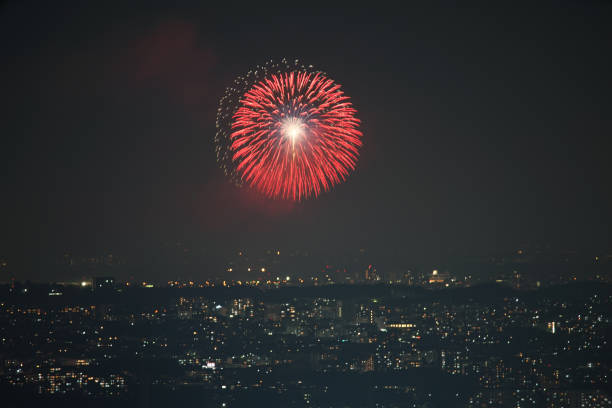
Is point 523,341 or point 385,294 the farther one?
point 385,294

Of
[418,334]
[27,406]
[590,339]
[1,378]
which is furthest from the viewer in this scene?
[418,334]

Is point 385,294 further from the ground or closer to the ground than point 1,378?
further from the ground

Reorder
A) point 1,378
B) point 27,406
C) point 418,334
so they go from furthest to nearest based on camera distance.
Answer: point 418,334, point 1,378, point 27,406

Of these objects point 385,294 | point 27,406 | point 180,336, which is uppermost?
point 385,294

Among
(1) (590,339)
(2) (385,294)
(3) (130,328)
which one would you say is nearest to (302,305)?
(2) (385,294)

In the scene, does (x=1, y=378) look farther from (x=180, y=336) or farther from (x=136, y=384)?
(x=180, y=336)

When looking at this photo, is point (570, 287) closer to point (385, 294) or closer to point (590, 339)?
point (590, 339)

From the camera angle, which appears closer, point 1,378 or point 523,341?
point 1,378

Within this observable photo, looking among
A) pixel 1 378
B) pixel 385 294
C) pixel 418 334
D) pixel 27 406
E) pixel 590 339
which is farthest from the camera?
pixel 385 294

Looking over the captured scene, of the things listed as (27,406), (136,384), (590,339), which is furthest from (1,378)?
(590,339)
